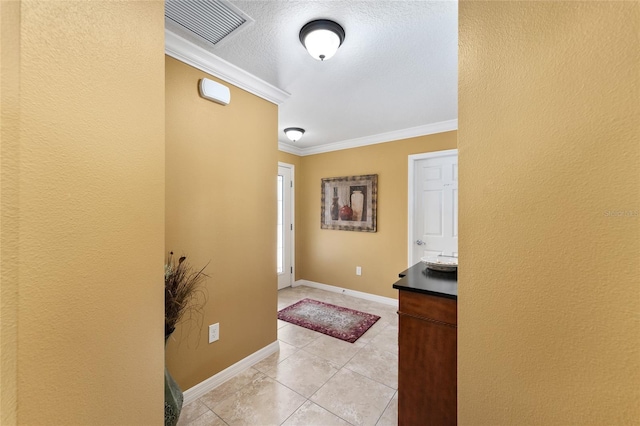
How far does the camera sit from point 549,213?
687mm

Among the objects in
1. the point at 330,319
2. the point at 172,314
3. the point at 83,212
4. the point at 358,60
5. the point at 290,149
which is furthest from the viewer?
the point at 290,149

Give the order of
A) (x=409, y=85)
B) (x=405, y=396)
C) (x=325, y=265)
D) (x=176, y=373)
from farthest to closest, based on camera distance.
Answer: (x=325, y=265)
(x=409, y=85)
(x=176, y=373)
(x=405, y=396)

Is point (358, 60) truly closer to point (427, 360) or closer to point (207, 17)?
point (207, 17)

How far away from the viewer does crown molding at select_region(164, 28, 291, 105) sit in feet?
5.20

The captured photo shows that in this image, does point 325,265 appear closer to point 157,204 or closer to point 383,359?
point 383,359

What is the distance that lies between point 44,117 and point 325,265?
378 cm

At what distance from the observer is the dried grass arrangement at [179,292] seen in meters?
1.36

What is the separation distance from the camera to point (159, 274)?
852mm

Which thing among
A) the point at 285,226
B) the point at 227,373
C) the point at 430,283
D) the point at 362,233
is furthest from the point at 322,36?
the point at 285,226

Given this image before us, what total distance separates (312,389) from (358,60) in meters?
2.35

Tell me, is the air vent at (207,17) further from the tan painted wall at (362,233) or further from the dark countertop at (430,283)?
the tan painted wall at (362,233)

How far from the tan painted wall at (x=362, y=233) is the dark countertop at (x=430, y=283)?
1912mm

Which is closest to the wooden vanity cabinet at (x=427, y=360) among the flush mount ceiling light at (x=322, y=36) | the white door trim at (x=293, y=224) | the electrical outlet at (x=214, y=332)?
the electrical outlet at (x=214, y=332)

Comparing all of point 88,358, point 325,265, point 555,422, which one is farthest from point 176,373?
point 325,265
